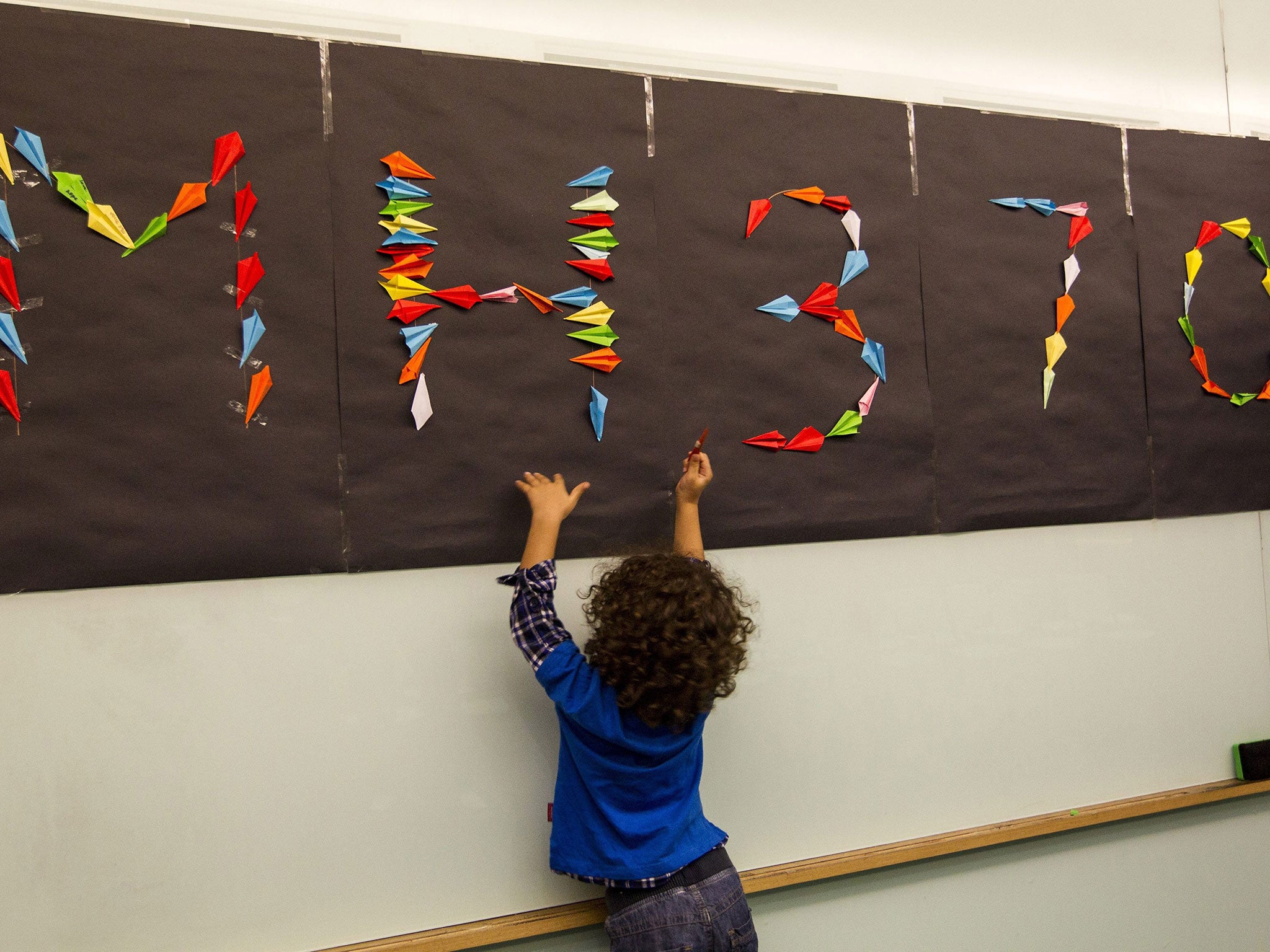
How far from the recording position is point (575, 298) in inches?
64.4

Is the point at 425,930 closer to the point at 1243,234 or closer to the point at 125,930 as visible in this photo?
the point at 125,930

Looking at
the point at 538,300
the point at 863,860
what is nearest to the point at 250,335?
the point at 538,300

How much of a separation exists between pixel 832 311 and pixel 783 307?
106 mm

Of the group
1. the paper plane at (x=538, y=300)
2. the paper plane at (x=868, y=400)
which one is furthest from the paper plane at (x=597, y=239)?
the paper plane at (x=868, y=400)

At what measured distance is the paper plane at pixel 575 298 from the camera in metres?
1.63

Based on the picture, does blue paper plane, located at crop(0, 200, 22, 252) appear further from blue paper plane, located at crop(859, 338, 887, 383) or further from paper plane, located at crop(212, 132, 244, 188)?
blue paper plane, located at crop(859, 338, 887, 383)

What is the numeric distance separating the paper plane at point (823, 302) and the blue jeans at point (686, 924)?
3.43ft

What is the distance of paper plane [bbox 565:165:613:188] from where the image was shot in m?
1.66

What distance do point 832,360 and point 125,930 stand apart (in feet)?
5.06

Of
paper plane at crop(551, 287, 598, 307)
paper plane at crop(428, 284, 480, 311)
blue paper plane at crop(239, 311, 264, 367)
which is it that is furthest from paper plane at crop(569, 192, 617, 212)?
blue paper plane at crop(239, 311, 264, 367)

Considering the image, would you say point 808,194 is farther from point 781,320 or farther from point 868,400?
point 868,400

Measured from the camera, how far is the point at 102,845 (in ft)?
4.57

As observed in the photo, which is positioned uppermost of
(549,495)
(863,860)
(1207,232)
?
(1207,232)

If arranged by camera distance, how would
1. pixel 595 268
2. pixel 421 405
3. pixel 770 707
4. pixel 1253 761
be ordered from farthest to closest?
pixel 1253 761, pixel 770 707, pixel 595 268, pixel 421 405
